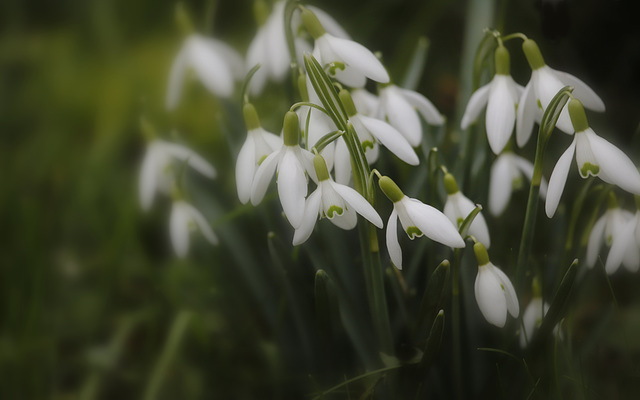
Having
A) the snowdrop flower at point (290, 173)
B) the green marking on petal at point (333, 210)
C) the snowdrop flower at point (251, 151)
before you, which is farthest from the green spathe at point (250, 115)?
the green marking on petal at point (333, 210)

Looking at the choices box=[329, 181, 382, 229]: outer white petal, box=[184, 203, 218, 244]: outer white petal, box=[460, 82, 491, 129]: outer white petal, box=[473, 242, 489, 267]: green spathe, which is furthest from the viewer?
box=[184, 203, 218, 244]: outer white petal

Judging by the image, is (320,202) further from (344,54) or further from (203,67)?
(203,67)

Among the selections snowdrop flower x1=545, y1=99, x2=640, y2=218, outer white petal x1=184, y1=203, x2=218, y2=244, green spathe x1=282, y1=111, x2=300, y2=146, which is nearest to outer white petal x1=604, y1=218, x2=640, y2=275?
snowdrop flower x1=545, y1=99, x2=640, y2=218

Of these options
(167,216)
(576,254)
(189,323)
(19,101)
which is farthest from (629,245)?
(19,101)

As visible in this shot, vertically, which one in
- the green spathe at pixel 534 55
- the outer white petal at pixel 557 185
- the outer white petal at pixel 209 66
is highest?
the green spathe at pixel 534 55

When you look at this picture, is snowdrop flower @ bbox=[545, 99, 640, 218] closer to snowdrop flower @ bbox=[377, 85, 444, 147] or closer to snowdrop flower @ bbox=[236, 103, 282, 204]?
snowdrop flower @ bbox=[377, 85, 444, 147]

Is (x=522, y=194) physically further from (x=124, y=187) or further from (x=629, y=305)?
(x=124, y=187)

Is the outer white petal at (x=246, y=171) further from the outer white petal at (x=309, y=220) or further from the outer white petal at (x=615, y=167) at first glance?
the outer white petal at (x=615, y=167)
